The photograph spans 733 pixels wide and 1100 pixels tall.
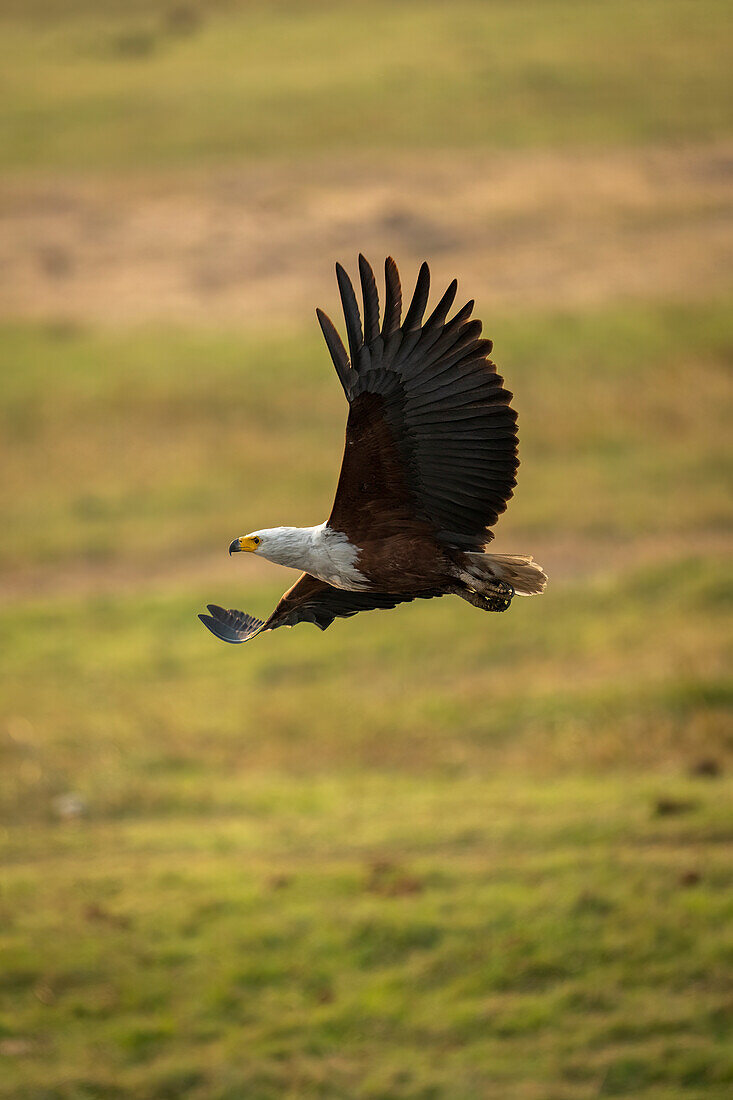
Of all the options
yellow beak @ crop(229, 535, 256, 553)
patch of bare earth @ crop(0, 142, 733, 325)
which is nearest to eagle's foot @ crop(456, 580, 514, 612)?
yellow beak @ crop(229, 535, 256, 553)

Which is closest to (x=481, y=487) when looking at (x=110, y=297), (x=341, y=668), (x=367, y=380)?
(x=367, y=380)

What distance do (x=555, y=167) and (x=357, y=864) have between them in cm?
3132

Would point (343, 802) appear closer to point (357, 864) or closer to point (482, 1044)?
point (357, 864)

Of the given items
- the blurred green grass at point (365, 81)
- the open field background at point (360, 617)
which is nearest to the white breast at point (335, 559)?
the open field background at point (360, 617)

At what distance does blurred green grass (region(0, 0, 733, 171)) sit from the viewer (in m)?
51.0

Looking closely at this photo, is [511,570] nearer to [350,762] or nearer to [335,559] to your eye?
[335,559]

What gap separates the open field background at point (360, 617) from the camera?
2178 cm

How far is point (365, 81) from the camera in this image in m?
52.7

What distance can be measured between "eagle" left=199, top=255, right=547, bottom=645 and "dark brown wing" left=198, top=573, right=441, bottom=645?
2.40 ft

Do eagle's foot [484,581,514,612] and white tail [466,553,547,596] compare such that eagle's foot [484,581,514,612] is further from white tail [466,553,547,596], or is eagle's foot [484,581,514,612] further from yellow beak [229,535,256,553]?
yellow beak [229,535,256,553]

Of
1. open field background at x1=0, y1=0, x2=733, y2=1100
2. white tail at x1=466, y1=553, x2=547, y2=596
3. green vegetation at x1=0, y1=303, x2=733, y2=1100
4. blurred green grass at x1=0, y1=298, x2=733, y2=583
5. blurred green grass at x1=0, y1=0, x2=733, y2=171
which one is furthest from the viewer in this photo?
blurred green grass at x1=0, y1=0, x2=733, y2=171

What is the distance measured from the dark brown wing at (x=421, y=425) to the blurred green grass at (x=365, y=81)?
4100 cm

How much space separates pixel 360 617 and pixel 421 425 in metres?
23.6

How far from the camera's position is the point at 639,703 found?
28609 millimetres
